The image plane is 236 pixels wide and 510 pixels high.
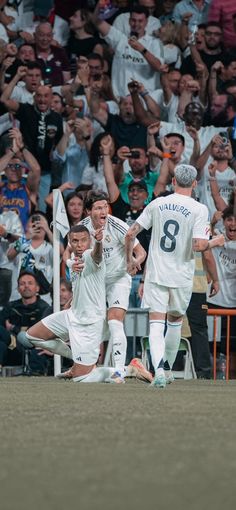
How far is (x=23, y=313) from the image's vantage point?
1537 cm

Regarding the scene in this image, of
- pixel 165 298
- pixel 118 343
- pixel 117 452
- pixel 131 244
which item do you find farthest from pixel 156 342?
pixel 117 452

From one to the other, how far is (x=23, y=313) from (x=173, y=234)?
4.41 meters

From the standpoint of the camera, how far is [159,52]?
17.6 metres

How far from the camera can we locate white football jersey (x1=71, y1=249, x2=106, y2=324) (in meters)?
12.4

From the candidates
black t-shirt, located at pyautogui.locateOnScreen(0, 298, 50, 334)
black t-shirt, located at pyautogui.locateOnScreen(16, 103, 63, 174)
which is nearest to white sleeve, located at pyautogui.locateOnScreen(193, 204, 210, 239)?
black t-shirt, located at pyautogui.locateOnScreen(0, 298, 50, 334)

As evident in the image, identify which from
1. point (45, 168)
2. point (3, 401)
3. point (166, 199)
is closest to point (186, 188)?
point (166, 199)

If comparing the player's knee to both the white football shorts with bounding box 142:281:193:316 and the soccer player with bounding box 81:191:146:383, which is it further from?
the white football shorts with bounding box 142:281:193:316

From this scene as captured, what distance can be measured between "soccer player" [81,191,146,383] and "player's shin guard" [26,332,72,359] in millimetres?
717

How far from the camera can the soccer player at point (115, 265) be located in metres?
12.2

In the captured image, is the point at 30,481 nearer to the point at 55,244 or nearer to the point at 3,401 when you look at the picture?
the point at 3,401

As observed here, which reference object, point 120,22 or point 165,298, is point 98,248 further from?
point 120,22

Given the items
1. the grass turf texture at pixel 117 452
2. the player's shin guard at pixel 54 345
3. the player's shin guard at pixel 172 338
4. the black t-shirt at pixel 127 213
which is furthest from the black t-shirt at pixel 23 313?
the grass turf texture at pixel 117 452

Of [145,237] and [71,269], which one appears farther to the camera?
[145,237]

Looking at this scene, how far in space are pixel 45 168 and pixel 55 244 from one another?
2258 millimetres
